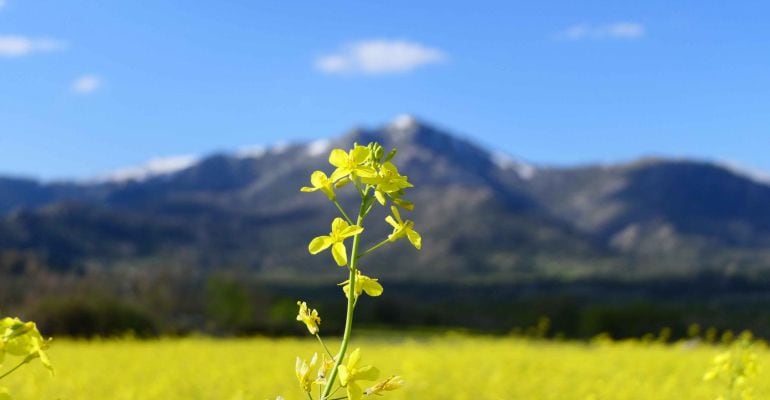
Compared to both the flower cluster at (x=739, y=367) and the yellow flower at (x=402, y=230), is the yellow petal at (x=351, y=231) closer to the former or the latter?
the yellow flower at (x=402, y=230)

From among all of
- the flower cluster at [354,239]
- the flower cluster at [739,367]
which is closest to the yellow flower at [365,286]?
the flower cluster at [354,239]

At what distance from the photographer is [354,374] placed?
1.43 meters

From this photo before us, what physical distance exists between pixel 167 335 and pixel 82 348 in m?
5.42

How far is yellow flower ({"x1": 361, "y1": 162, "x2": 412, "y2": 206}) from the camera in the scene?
4.86ft

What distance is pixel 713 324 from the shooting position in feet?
79.8

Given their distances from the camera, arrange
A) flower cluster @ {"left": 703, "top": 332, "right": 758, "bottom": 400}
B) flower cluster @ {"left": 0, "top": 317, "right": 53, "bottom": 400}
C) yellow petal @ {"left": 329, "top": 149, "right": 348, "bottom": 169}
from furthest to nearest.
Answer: flower cluster @ {"left": 703, "top": 332, "right": 758, "bottom": 400}
yellow petal @ {"left": 329, "top": 149, "right": 348, "bottom": 169}
flower cluster @ {"left": 0, "top": 317, "right": 53, "bottom": 400}

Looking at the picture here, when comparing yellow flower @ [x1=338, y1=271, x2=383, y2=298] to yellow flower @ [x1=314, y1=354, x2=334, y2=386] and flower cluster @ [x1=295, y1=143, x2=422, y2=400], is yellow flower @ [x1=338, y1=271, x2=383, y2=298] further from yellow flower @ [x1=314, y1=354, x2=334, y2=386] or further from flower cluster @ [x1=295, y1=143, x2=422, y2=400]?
yellow flower @ [x1=314, y1=354, x2=334, y2=386]

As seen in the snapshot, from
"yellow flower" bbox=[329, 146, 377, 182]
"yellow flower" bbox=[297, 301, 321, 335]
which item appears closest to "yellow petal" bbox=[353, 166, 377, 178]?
"yellow flower" bbox=[329, 146, 377, 182]

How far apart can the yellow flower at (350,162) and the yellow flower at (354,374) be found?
1.09ft

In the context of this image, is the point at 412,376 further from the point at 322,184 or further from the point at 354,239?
the point at 354,239

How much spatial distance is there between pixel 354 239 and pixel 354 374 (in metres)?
0.23

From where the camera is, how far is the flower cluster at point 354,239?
1.42 meters

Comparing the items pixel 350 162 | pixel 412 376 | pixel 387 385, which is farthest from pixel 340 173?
pixel 412 376

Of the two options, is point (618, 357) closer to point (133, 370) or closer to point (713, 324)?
point (133, 370)
